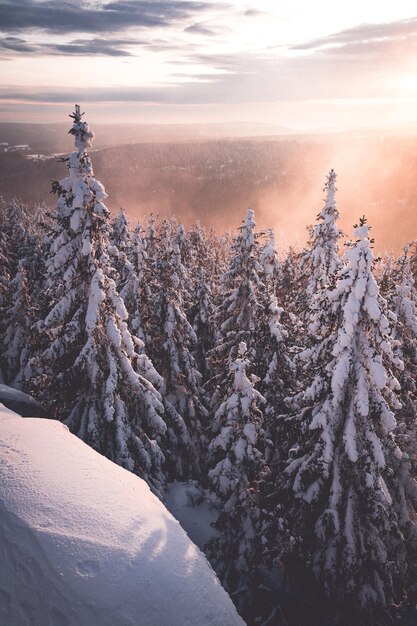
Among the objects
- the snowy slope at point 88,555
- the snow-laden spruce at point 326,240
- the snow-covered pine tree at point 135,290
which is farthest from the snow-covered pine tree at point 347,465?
the snow-laden spruce at point 326,240

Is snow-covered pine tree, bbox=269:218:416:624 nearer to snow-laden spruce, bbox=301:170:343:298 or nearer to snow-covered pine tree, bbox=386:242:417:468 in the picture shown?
snow-covered pine tree, bbox=386:242:417:468

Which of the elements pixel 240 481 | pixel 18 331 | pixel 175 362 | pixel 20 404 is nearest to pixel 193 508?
pixel 175 362

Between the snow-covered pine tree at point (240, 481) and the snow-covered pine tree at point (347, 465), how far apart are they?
4.24 ft

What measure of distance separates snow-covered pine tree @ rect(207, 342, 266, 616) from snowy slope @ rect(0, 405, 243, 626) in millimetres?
6267

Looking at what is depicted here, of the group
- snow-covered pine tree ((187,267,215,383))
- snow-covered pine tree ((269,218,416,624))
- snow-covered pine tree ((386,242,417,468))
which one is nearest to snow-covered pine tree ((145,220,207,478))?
snow-covered pine tree ((187,267,215,383))

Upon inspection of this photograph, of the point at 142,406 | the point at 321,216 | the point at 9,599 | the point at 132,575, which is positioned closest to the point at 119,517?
the point at 132,575

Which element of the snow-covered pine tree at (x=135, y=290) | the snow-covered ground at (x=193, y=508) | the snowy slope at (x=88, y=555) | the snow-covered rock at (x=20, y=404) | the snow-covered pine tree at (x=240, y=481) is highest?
the snow-covered pine tree at (x=135, y=290)

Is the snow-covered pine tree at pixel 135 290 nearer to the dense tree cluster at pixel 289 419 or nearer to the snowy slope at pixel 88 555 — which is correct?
the dense tree cluster at pixel 289 419

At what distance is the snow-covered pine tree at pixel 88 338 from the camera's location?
1174 centimetres

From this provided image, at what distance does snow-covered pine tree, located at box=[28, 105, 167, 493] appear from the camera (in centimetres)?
1174

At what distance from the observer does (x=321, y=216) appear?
69.9 ft

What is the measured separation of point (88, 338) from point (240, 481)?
6.95 metres

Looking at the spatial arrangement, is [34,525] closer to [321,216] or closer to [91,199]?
[91,199]

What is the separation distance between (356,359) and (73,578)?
873 cm
